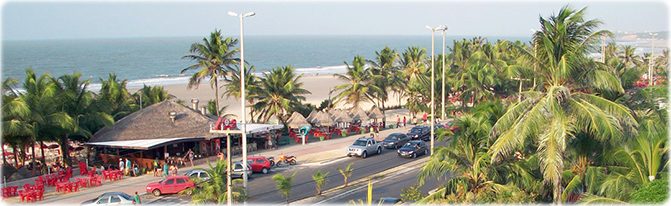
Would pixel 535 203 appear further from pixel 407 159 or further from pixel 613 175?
pixel 407 159

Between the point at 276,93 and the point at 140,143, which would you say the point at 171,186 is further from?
the point at 276,93

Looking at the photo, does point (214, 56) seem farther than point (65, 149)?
Yes

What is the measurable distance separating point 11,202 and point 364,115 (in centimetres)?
2827

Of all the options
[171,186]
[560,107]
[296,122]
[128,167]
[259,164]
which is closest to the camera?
[560,107]

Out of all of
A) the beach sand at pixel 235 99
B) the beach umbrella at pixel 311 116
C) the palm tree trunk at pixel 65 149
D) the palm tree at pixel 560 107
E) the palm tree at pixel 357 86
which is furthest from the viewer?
the beach sand at pixel 235 99

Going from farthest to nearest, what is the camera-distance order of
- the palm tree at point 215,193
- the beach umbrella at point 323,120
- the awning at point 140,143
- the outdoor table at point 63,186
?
the beach umbrella at point 323,120 → the awning at point 140,143 → the outdoor table at point 63,186 → the palm tree at point 215,193

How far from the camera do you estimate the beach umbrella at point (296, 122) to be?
4341 cm

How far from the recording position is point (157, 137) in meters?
32.9

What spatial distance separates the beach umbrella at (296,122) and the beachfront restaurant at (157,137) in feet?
23.1

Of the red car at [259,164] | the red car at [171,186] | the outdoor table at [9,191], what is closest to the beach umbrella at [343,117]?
the red car at [259,164]

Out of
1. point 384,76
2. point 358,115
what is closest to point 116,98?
point 358,115

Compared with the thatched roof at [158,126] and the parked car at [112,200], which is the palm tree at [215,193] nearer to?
the parked car at [112,200]

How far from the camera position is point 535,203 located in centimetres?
1517

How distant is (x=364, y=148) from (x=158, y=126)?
1208 cm
